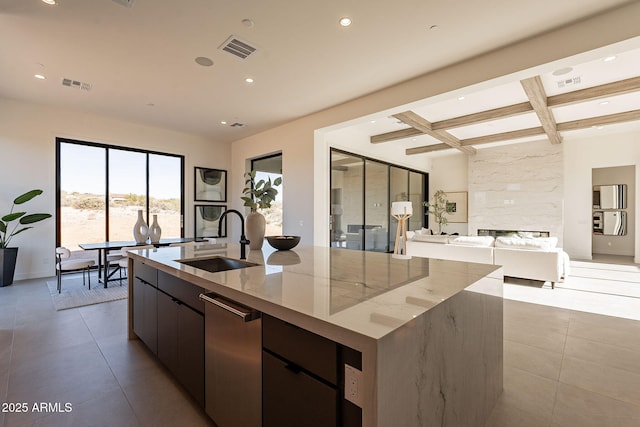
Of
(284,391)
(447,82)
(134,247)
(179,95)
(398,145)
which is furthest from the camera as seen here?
(398,145)

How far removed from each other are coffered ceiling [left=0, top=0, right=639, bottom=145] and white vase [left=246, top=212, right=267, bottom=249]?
198cm

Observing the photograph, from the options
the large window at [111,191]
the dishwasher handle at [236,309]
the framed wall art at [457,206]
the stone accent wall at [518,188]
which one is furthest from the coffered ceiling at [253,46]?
the framed wall art at [457,206]

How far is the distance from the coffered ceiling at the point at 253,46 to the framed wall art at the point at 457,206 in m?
4.24

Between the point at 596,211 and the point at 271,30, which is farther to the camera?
the point at 596,211

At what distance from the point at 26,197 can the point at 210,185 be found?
134 inches

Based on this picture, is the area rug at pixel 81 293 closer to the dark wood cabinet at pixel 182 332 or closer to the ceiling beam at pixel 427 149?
the dark wood cabinet at pixel 182 332

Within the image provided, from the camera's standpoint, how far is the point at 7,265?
15.3 ft

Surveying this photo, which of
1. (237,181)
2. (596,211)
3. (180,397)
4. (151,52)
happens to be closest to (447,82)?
(151,52)

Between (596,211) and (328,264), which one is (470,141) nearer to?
(596,211)

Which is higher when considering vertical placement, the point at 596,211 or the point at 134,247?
the point at 596,211

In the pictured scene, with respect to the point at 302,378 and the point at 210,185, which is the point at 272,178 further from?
the point at 302,378

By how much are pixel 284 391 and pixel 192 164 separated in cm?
704

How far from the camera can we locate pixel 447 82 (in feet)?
12.4

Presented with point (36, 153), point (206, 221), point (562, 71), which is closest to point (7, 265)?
point (36, 153)
